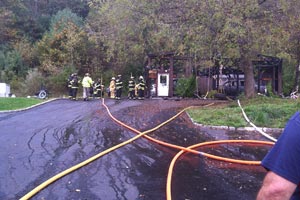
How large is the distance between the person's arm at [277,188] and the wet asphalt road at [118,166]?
3512mm

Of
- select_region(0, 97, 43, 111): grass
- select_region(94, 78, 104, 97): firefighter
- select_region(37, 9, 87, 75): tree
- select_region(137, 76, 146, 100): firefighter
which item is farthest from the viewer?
select_region(37, 9, 87, 75): tree

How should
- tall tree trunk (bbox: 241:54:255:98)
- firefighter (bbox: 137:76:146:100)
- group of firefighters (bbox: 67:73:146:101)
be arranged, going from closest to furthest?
1. tall tree trunk (bbox: 241:54:255:98)
2. group of firefighters (bbox: 67:73:146:101)
3. firefighter (bbox: 137:76:146:100)

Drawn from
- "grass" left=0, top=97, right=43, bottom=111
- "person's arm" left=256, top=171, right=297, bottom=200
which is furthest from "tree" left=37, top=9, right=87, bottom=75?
"person's arm" left=256, top=171, right=297, bottom=200

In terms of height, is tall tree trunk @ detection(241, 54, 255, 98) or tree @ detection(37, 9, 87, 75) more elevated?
tree @ detection(37, 9, 87, 75)

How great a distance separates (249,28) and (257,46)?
81 cm

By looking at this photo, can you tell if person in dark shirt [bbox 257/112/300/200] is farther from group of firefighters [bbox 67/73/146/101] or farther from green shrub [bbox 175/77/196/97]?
green shrub [bbox 175/77/196/97]

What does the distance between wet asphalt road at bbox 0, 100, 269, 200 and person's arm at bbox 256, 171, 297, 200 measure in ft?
11.5

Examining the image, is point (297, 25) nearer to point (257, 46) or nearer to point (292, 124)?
point (257, 46)

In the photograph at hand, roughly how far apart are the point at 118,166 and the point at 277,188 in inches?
210

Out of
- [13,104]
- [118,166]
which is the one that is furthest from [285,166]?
[13,104]

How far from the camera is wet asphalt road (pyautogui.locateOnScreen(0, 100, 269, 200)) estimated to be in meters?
5.37

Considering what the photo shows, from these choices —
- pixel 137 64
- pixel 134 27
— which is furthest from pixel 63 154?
pixel 137 64

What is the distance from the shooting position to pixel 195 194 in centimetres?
531

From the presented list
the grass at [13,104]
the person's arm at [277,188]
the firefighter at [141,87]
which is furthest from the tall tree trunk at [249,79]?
the person's arm at [277,188]
